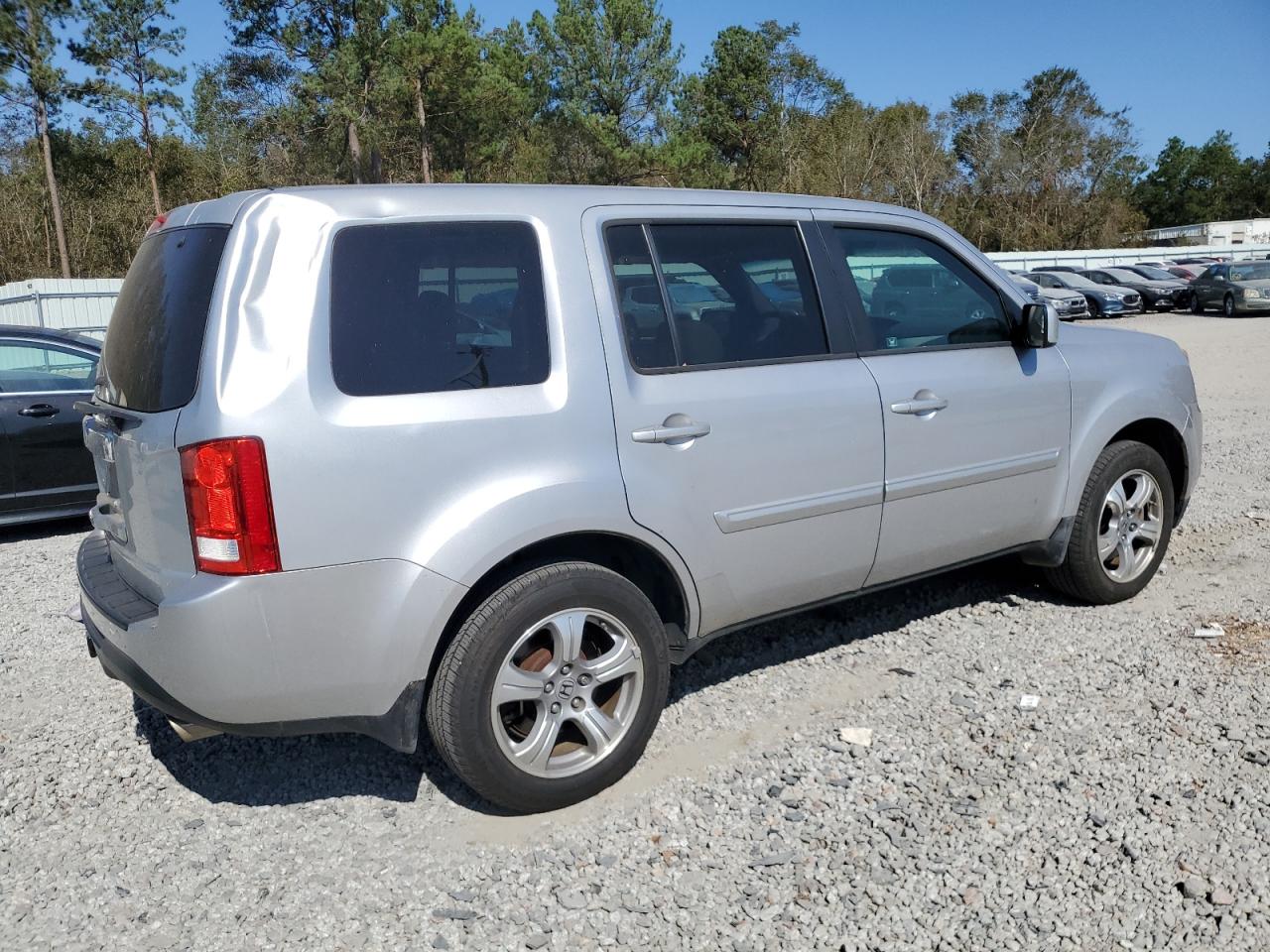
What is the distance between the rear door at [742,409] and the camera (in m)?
3.43

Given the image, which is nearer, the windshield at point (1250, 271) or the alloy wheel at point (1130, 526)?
the alloy wheel at point (1130, 526)

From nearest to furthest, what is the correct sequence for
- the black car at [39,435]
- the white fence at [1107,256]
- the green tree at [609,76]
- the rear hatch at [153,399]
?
1. the rear hatch at [153,399]
2. the black car at [39,435]
3. the white fence at [1107,256]
4. the green tree at [609,76]

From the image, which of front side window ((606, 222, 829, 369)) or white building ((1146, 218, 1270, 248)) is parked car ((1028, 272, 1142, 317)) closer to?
front side window ((606, 222, 829, 369))

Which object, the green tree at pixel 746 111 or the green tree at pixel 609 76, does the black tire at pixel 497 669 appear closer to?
the green tree at pixel 609 76

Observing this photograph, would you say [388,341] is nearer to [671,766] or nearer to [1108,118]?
[671,766]

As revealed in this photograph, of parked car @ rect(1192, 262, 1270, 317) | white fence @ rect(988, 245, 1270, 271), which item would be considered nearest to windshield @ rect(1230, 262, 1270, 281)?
parked car @ rect(1192, 262, 1270, 317)

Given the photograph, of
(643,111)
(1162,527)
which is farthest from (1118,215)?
(1162,527)

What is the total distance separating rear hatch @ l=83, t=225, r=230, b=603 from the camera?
295 centimetres

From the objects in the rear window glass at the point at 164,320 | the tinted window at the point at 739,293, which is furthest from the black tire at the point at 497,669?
the rear window glass at the point at 164,320

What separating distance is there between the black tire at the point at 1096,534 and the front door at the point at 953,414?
0.19m

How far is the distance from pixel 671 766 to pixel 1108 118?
223 ft

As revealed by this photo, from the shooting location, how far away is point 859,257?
4188 millimetres

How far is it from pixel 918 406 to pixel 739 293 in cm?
82

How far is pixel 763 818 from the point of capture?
130 inches
